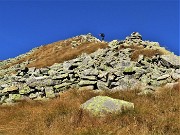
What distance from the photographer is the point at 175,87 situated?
19.2 metres

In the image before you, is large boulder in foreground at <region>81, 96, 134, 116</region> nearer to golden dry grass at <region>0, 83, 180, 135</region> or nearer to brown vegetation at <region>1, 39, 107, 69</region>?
golden dry grass at <region>0, 83, 180, 135</region>

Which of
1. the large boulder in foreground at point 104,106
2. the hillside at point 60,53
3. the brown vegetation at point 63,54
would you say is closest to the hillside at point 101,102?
the large boulder in foreground at point 104,106

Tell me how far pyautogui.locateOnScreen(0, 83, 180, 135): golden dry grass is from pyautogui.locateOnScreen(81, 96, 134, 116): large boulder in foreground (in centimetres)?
33

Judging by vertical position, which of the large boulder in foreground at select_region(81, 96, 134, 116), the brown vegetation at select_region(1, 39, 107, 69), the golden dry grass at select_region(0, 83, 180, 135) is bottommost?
the golden dry grass at select_region(0, 83, 180, 135)

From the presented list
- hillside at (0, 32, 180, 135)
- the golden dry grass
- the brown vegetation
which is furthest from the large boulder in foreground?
the brown vegetation

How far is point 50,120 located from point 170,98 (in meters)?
5.89

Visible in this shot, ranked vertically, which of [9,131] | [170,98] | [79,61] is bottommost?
[9,131]

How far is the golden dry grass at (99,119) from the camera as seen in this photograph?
12133mm

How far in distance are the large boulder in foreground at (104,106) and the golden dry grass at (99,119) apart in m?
0.33

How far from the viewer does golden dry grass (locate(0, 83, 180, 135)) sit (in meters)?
12.1

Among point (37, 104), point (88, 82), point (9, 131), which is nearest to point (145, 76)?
point (88, 82)

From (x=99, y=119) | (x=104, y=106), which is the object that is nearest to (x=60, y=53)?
(x=104, y=106)

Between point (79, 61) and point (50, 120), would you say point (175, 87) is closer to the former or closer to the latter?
point (50, 120)

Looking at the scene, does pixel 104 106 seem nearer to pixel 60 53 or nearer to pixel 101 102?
pixel 101 102
